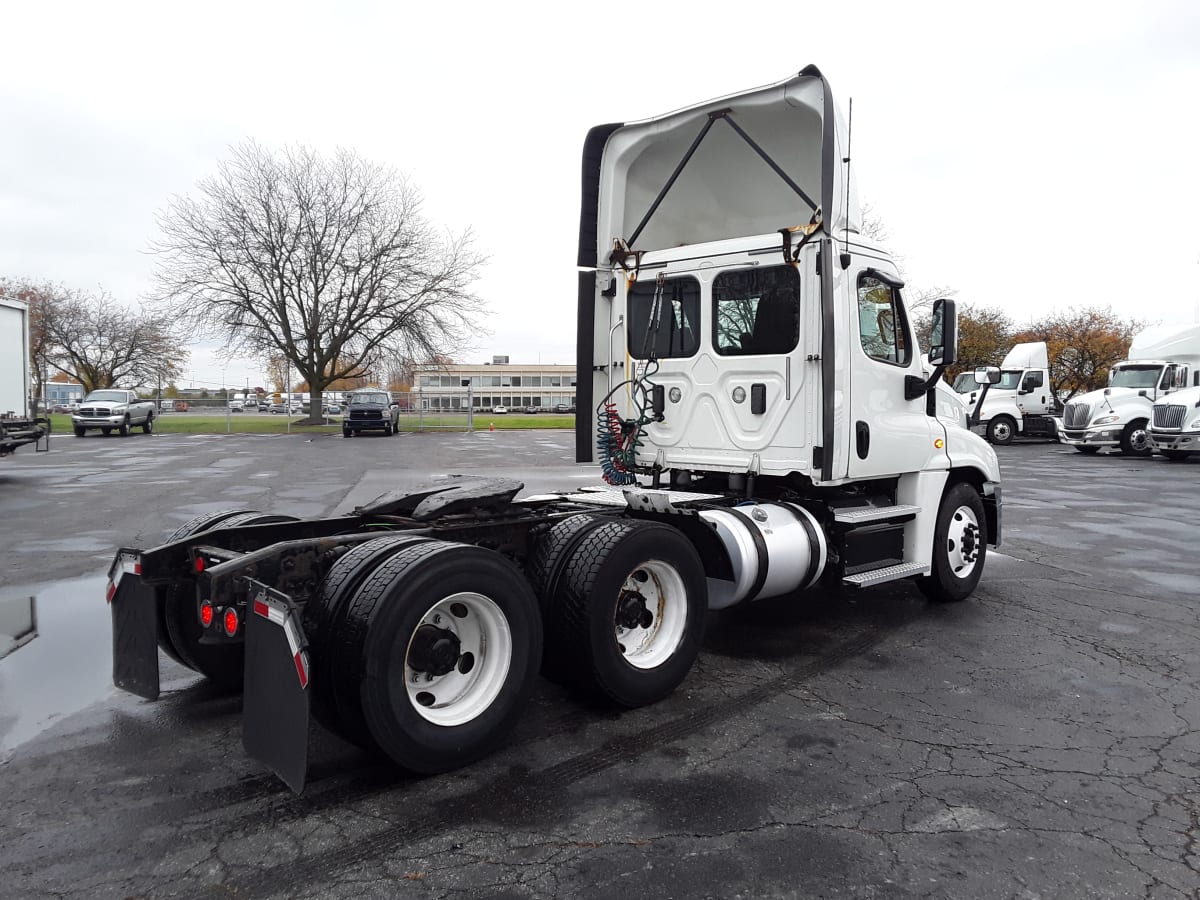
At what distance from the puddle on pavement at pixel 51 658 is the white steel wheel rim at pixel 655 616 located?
115 inches

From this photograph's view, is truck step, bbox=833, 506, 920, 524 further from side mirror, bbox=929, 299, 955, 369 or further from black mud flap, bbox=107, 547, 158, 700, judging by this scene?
black mud flap, bbox=107, 547, 158, 700

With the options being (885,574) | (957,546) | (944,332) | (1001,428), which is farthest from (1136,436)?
(885,574)

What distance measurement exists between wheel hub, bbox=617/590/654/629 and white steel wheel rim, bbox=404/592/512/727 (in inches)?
33.4

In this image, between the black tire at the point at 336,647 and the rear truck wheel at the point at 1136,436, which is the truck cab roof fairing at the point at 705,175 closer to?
the black tire at the point at 336,647

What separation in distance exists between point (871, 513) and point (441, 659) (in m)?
3.69

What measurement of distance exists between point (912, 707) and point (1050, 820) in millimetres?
1229

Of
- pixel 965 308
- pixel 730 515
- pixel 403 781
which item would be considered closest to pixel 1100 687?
pixel 730 515

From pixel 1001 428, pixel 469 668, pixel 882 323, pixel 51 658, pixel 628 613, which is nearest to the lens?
pixel 469 668

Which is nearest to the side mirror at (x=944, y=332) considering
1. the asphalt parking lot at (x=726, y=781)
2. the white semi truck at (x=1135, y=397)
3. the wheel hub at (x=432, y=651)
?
the asphalt parking lot at (x=726, y=781)

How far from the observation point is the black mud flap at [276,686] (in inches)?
123

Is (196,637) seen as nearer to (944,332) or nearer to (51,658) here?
(51,658)

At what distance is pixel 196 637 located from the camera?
4391 millimetres

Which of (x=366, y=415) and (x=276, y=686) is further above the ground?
(x=366, y=415)

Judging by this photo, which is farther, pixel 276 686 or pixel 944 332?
pixel 944 332
